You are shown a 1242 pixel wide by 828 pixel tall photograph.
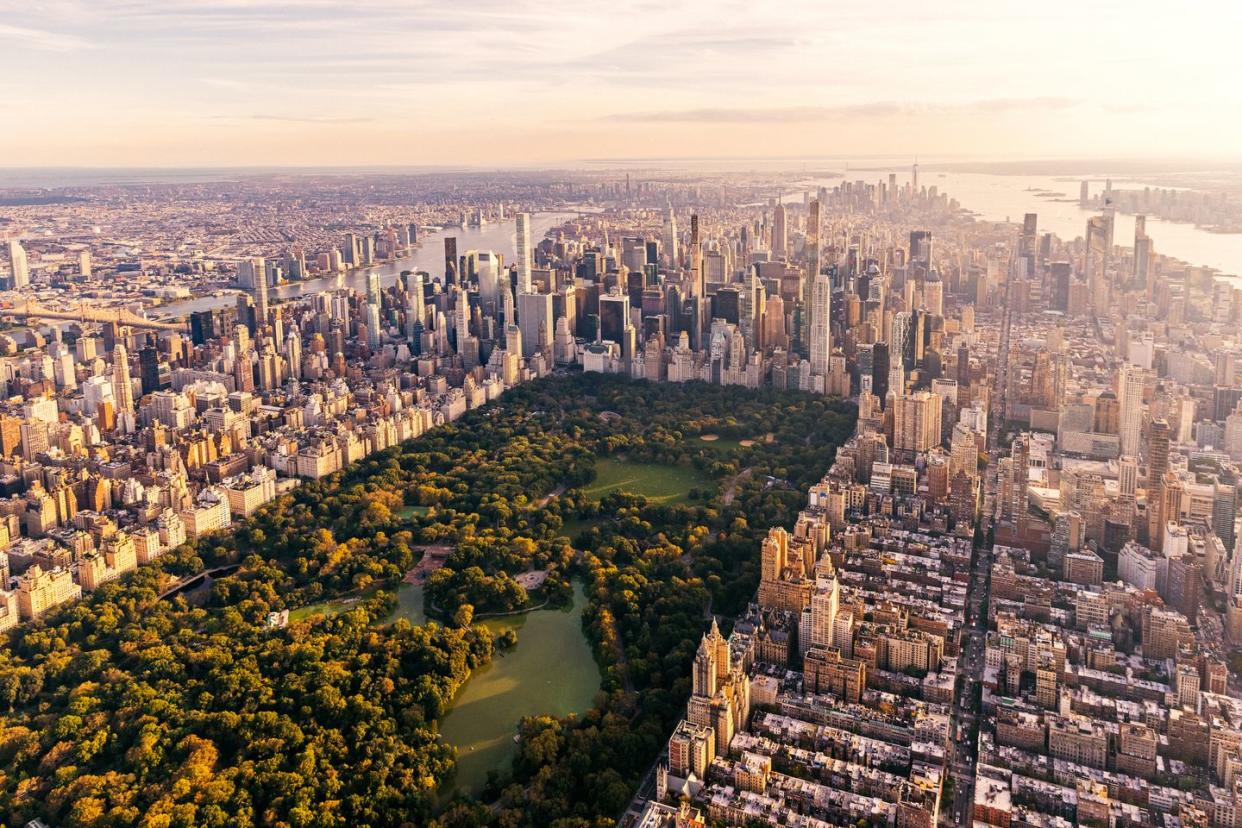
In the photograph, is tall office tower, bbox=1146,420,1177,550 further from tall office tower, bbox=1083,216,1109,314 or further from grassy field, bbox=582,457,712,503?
tall office tower, bbox=1083,216,1109,314

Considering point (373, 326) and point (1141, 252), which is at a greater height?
point (1141, 252)

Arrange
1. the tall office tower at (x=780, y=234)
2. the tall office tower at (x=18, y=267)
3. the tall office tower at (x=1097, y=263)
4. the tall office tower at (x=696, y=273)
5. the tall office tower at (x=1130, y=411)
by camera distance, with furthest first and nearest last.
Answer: the tall office tower at (x=18, y=267) → the tall office tower at (x=780, y=234) → the tall office tower at (x=696, y=273) → the tall office tower at (x=1097, y=263) → the tall office tower at (x=1130, y=411)

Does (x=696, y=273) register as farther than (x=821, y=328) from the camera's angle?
Yes

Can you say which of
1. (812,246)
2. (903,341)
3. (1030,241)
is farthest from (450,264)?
(1030,241)

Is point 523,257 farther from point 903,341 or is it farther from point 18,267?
point 18,267

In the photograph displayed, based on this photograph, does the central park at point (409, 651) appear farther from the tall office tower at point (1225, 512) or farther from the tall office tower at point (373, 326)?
the tall office tower at point (373, 326)

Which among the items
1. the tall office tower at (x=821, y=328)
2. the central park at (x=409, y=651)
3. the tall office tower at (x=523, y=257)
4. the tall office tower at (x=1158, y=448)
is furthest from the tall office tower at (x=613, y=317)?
the tall office tower at (x=1158, y=448)

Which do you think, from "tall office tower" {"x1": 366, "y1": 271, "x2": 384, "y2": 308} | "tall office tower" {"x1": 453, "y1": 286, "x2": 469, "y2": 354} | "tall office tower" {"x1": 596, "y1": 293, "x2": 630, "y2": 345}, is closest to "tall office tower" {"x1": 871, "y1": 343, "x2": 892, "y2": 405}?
"tall office tower" {"x1": 596, "y1": 293, "x2": 630, "y2": 345}

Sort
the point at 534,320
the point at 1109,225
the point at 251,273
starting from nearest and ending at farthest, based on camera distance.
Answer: the point at 1109,225 < the point at 534,320 < the point at 251,273
